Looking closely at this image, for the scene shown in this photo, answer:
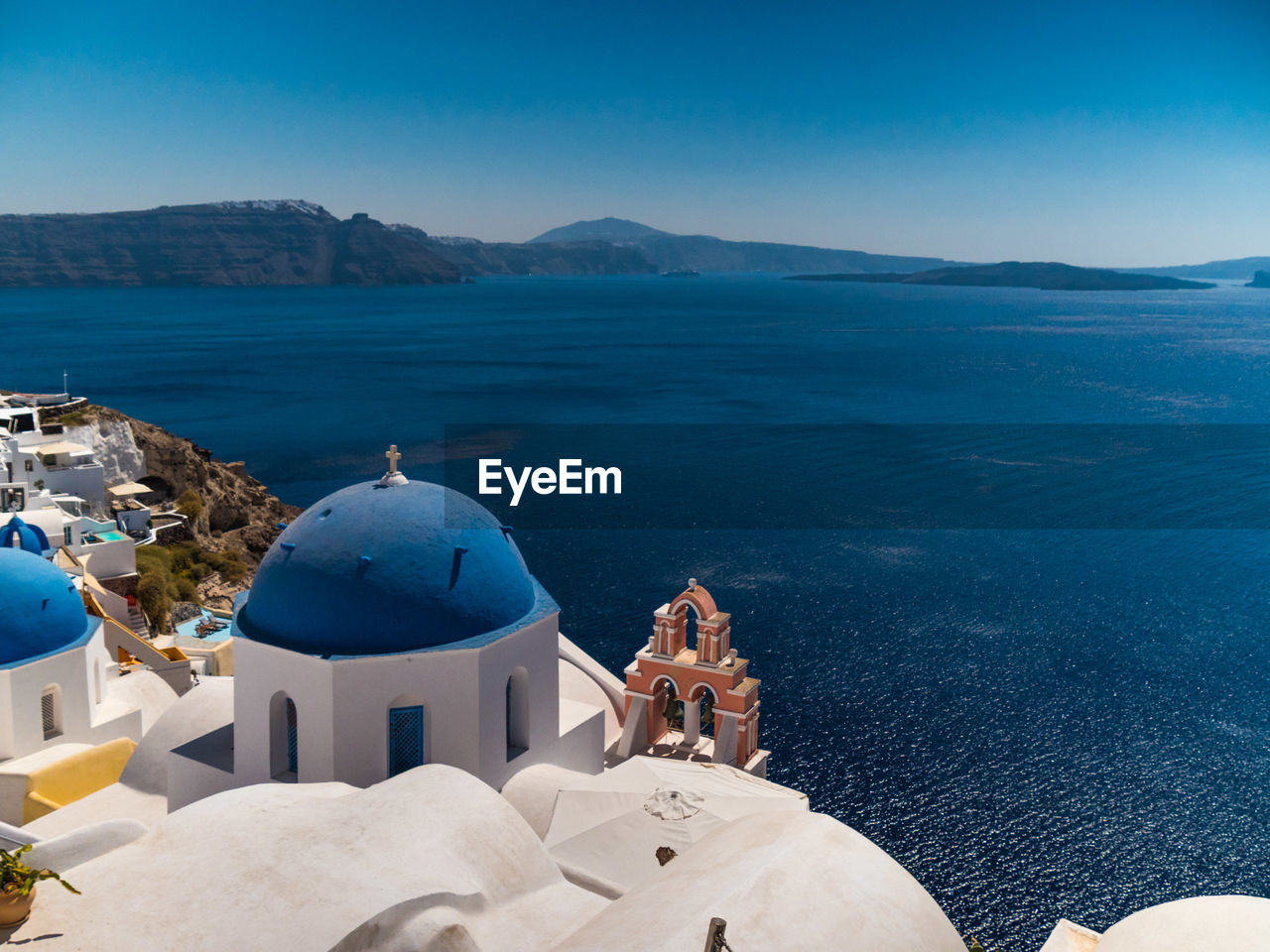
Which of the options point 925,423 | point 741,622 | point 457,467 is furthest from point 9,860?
point 925,423

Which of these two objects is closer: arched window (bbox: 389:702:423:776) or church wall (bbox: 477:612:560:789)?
arched window (bbox: 389:702:423:776)

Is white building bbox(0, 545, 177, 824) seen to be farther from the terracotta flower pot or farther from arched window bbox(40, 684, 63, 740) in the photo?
the terracotta flower pot

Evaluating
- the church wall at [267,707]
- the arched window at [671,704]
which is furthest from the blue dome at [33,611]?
the arched window at [671,704]

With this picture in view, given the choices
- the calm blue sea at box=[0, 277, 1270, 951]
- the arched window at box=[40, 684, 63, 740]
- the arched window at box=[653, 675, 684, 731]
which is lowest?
the calm blue sea at box=[0, 277, 1270, 951]

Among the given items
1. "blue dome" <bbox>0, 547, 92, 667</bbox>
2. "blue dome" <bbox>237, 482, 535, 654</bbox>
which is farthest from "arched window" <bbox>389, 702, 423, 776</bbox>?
"blue dome" <bbox>0, 547, 92, 667</bbox>

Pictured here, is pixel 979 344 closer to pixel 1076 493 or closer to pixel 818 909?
pixel 1076 493

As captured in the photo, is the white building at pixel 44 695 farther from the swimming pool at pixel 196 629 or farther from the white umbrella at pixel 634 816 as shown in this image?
the swimming pool at pixel 196 629
